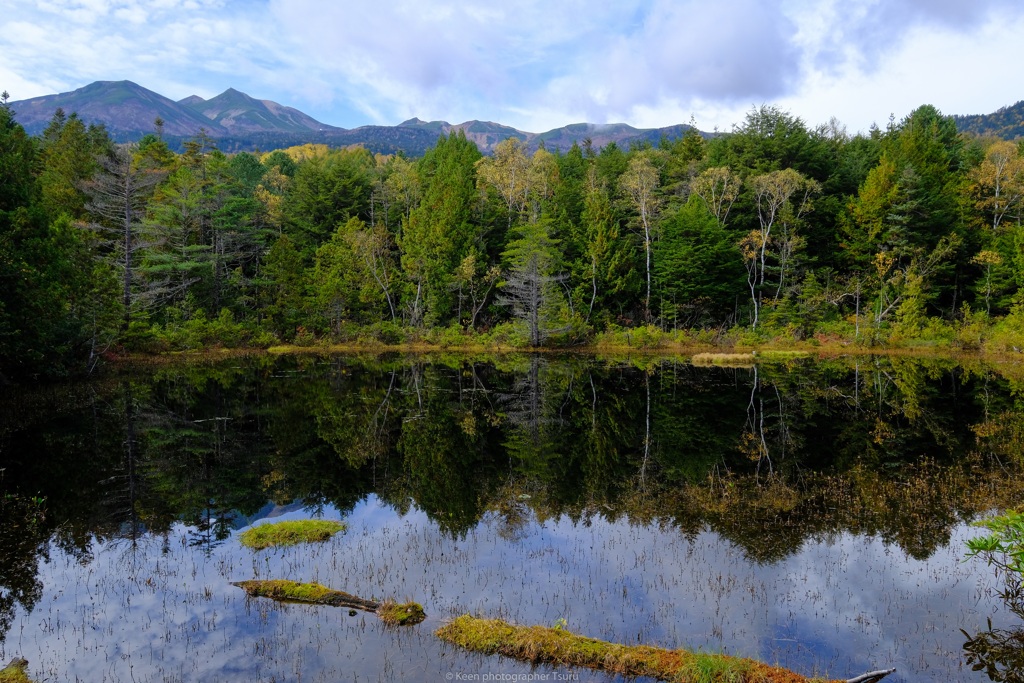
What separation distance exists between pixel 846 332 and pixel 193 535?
149 ft

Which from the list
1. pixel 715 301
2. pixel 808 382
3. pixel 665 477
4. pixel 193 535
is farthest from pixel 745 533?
pixel 715 301

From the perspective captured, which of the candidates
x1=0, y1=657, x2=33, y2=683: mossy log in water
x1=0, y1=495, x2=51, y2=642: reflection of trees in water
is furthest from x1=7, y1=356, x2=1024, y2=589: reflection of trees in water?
x1=0, y1=657, x2=33, y2=683: mossy log in water

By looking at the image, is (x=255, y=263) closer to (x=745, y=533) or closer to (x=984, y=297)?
(x=745, y=533)

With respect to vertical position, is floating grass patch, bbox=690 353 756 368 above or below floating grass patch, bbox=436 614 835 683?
Result: above

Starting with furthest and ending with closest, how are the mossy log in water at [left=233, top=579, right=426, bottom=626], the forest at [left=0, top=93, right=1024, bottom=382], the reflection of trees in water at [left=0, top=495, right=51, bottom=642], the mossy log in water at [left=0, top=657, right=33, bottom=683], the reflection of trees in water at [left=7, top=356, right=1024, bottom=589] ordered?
the forest at [left=0, top=93, right=1024, bottom=382]
the reflection of trees in water at [left=7, top=356, right=1024, bottom=589]
the reflection of trees in water at [left=0, top=495, right=51, bottom=642]
the mossy log in water at [left=233, top=579, right=426, bottom=626]
the mossy log in water at [left=0, top=657, right=33, bottom=683]

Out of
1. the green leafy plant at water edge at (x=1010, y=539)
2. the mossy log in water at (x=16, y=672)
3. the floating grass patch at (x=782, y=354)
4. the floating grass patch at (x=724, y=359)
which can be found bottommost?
the mossy log in water at (x=16, y=672)

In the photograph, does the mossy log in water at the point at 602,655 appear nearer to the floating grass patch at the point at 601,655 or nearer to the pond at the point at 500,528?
the floating grass patch at the point at 601,655

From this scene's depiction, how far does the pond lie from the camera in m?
6.87

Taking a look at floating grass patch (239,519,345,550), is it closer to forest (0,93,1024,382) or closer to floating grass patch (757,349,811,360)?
forest (0,93,1024,382)

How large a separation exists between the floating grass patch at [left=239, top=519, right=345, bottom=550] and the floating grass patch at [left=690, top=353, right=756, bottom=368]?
30.4m

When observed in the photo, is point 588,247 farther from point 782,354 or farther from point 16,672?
point 16,672

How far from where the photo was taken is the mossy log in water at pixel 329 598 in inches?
289

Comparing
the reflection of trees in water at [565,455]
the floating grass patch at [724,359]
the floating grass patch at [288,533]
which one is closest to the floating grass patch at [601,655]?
the reflection of trees in water at [565,455]

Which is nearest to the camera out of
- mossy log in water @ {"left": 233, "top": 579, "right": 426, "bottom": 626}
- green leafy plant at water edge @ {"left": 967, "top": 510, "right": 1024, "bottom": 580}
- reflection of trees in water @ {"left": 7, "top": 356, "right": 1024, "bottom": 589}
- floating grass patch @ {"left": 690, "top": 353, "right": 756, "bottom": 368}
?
green leafy plant at water edge @ {"left": 967, "top": 510, "right": 1024, "bottom": 580}
